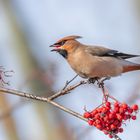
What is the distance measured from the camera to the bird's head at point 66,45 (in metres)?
5.62

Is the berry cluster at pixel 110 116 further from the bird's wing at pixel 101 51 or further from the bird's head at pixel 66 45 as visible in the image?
the bird's wing at pixel 101 51

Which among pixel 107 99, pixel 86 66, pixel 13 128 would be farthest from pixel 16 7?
pixel 107 99

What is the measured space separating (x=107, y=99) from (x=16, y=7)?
545 centimetres

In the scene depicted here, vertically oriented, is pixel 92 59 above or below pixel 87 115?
below

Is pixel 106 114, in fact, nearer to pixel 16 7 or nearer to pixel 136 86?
pixel 136 86

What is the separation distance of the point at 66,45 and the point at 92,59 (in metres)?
0.29

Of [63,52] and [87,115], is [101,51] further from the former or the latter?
[87,115]

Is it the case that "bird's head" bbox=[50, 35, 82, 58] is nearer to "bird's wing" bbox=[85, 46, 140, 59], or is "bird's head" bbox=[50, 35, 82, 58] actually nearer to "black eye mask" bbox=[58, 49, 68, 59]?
"black eye mask" bbox=[58, 49, 68, 59]

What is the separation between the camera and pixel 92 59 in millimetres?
5695

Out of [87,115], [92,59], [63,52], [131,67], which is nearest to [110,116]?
[87,115]

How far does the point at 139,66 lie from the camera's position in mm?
5324

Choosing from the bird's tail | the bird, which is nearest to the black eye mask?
the bird

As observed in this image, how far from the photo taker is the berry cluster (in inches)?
158

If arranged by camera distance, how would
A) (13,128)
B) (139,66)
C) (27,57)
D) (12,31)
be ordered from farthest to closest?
(12,31) < (27,57) < (13,128) < (139,66)
